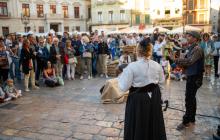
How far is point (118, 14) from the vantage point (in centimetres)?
4175

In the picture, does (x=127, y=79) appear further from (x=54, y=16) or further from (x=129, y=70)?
(x=54, y=16)

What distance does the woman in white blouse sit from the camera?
3.22 metres

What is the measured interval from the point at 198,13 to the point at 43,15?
27.7 m

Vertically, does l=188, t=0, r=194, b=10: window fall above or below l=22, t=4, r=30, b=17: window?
above

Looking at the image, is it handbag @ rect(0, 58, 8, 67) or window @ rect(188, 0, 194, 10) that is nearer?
handbag @ rect(0, 58, 8, 67)

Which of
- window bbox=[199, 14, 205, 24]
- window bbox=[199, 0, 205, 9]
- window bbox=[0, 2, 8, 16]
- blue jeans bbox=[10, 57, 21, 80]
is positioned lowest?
blue jeans bbox=[10, 57, 21, 80]

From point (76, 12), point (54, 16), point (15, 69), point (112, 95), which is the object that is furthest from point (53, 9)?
point (112, 95)

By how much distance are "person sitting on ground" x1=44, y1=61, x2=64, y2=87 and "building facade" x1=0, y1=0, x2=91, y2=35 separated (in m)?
26.9

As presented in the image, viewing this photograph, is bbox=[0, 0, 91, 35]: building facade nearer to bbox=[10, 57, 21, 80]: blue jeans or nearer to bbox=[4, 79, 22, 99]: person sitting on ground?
bbox=[10, 57, 21, 80]: blue jeans

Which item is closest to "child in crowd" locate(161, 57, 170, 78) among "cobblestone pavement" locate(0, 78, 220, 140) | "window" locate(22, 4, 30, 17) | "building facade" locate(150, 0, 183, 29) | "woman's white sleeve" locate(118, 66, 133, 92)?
"cobblestone pavement" locate(0, 78, 220, 140)

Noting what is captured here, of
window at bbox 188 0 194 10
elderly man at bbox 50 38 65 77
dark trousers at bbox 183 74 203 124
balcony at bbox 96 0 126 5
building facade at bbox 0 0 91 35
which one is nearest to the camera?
dark trousers at bbox 183 74 203 124

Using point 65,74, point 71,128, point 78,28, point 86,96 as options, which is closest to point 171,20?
point 78,28

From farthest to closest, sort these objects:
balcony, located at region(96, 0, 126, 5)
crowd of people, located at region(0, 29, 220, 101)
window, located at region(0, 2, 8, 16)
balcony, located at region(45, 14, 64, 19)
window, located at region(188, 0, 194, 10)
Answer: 1. window, located at region(188, 0, 194, 10)
2. balcony, located at region(96, 0, 126, 5)
3. balcony, located at region(45, 14, 64, 19)
4. window, located at region(0, 2, 8, 16)
5. crowd of people, located at region(0, 29, 220, 101)

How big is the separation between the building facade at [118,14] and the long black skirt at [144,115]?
123ft
